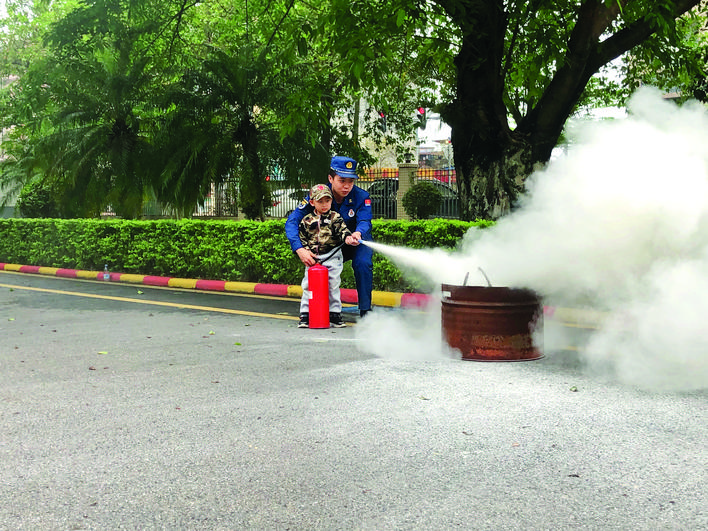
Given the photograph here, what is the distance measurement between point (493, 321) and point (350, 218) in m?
2.80

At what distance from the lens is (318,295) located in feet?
26.4

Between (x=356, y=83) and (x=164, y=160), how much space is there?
348 inches

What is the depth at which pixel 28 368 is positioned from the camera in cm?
632

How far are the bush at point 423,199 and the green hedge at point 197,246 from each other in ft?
35.3

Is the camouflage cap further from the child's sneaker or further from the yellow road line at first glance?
the yellow road line

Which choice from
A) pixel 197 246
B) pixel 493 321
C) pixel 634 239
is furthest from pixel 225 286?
pixel 634 239

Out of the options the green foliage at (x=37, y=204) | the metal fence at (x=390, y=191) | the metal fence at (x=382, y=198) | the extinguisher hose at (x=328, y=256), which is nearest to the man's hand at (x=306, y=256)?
the extinguisher hose at (x=328, y=256)

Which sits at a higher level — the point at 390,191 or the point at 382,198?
the point at 390,191

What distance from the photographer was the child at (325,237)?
26.5ft

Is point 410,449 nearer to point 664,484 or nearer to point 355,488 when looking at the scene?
point 355,488

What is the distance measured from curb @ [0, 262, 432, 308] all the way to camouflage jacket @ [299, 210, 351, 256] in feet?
7.55

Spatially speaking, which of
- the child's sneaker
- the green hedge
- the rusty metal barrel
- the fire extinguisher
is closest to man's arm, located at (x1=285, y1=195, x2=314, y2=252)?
the fire extinguisher

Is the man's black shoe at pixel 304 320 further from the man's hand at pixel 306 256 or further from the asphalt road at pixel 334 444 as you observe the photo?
the asphalt road at pixel 334 444

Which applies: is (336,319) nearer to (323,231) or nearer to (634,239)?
(323,231)
